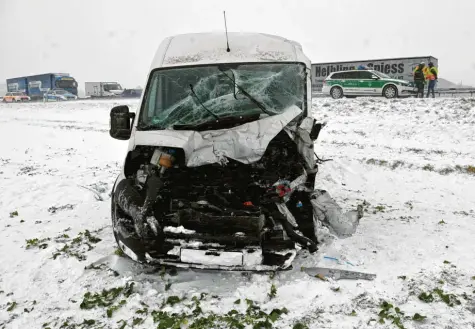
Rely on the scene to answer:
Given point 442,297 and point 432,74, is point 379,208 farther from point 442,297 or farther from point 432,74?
point 432,74

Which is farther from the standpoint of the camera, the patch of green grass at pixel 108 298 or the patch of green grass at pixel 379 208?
the patch of green grass at pixel 379 208

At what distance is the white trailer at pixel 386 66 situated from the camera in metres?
23.0

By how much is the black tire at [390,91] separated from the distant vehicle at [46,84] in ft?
118

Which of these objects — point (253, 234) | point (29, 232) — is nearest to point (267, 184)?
point (253, 234)

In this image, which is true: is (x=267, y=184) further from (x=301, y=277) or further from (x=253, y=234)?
(x=301, y=277)

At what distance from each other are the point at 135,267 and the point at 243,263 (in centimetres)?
126

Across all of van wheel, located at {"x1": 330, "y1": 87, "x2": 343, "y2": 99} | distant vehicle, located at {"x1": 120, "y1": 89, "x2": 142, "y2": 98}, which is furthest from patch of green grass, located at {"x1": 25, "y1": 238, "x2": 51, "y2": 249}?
distant vehicle, located at {"x1": 120, "y1": 89, "x2": 142, "y2": 98}

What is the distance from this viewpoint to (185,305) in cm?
308

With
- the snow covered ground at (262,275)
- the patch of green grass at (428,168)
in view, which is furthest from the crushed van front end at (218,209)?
the patch of green grass at (428,168)

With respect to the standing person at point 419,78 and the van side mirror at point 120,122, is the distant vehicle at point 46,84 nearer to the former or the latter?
the standing person at point 419,78

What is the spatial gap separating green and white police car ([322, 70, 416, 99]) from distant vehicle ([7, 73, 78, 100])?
109ft

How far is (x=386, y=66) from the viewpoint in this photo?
24.3m

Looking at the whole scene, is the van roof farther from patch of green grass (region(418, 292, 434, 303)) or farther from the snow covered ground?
patch of green grass (region(418, 292, 434, 303))

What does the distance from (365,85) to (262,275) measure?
668 inches
